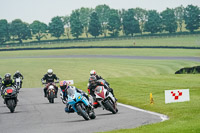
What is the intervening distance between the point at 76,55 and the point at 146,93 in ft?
178

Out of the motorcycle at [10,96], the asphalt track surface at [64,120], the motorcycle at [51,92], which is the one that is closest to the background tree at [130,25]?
the motorcycle at [51,92]

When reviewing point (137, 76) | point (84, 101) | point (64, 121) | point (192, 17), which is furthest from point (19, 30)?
point (84, 101)

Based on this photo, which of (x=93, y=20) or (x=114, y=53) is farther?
(x=93, y=20)

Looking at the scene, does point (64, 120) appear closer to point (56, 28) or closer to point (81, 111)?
point (81, 111)

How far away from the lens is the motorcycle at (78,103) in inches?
625

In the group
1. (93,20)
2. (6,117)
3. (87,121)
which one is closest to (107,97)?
(87,121)

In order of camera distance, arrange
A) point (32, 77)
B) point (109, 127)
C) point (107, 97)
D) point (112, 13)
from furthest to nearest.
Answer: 1. point (112, 13)
2. point (32, 77)
3. point (107, 97)
4. point (109, 127)

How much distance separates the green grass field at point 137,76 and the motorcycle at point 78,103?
10.0 feet

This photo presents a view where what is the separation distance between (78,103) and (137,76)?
23711 mm

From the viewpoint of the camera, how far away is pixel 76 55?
79562 mm

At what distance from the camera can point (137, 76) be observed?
39.3 m

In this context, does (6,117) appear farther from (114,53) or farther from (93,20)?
(93,20)

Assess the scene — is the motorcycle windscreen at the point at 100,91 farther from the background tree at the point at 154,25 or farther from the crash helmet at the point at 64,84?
the background tree at the point at 154,25

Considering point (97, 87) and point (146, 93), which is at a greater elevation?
point (97, 87)
